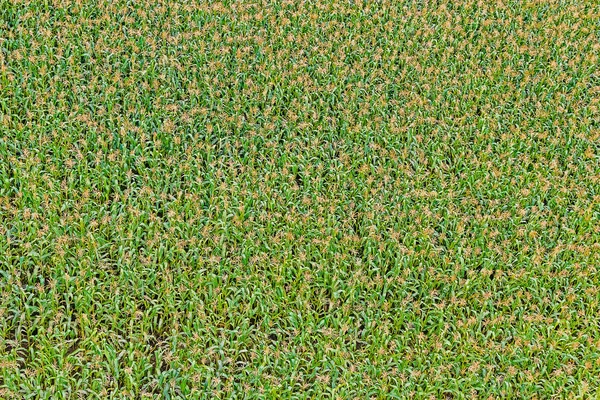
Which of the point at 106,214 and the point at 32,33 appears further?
the point at 32,33

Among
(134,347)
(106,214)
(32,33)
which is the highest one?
(32,33)

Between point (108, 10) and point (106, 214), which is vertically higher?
point (108, 10)

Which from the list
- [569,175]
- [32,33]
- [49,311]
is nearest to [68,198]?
[49,311]

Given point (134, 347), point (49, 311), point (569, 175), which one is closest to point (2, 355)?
point (49, 311)

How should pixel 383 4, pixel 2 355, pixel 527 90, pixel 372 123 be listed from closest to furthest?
pixel 2 355 → pixel 372 123 → pixel 527 90 → pixel 383 4

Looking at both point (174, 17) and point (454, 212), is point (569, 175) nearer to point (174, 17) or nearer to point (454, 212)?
point (454, 212)

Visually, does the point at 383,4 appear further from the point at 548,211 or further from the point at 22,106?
the point at 22,106

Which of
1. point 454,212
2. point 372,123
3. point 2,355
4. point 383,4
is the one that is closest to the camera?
point 2,355
